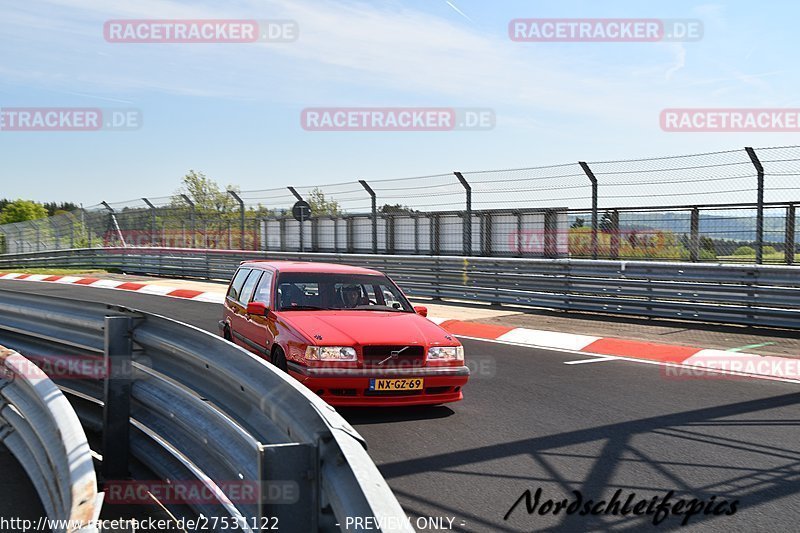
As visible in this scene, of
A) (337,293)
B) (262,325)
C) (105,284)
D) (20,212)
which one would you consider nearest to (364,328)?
(337,293)

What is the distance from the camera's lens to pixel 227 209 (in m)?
25.4

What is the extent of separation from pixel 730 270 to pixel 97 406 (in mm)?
9572

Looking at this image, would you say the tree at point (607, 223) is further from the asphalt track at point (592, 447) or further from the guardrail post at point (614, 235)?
the asphalt track at point (592, 447)

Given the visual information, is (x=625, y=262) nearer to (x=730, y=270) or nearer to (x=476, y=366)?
(x=730, y=270)

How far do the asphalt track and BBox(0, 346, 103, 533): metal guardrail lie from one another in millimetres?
1794

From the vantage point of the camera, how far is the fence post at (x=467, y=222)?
17203 millimetres

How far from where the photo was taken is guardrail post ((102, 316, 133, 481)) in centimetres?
498

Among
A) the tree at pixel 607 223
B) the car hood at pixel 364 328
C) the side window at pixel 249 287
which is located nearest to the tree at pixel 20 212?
the tree at pixel 607 223

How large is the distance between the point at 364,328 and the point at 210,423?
3.26m

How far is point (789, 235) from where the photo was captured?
41.4 ft

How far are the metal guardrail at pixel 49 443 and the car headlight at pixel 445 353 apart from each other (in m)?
3.19

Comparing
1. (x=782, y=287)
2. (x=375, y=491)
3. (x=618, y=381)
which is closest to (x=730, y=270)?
(x=782, y=287)

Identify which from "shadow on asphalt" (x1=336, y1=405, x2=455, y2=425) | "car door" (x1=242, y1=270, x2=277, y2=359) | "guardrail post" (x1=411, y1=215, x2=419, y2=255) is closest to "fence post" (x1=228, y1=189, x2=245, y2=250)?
"guardrail post" (x1=411, y1=215, x2=419, y2=255)

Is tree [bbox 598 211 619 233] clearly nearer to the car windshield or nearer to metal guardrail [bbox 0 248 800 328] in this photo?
metal guardrail [bbox 0 248 800 328]
